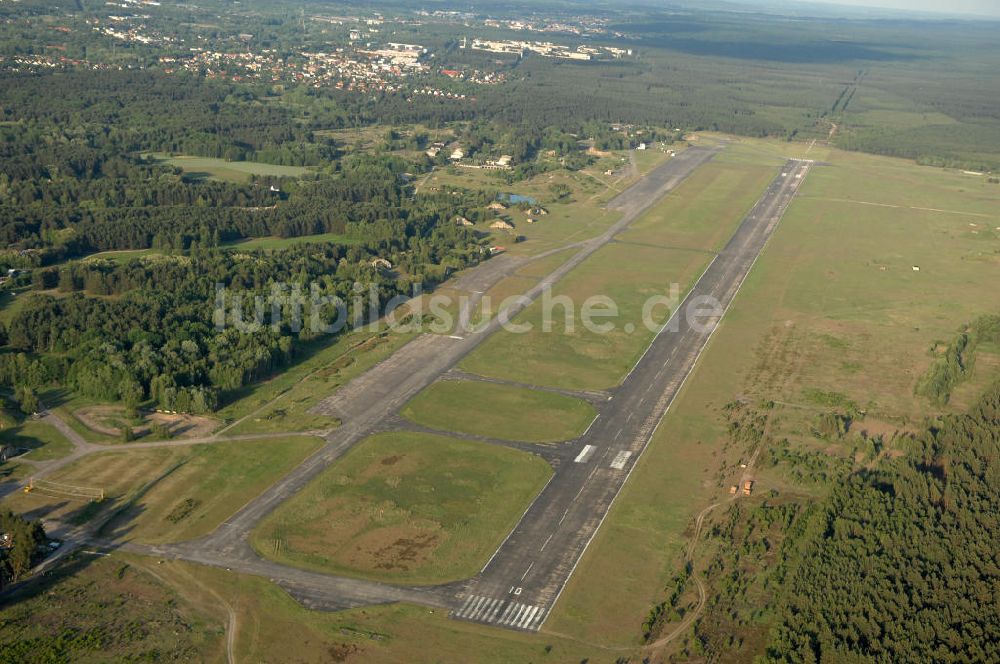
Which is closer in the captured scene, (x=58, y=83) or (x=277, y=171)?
(x=277, y=171)

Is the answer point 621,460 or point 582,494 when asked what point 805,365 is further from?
point 582,494

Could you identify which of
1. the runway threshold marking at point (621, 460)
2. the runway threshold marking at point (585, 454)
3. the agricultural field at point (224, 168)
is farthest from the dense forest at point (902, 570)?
the agricultural field at point (224, 168)

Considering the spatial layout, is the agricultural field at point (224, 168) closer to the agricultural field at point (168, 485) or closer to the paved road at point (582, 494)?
the paved road at point (582, 494)

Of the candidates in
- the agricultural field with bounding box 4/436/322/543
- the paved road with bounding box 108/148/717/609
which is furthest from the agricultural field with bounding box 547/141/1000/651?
the agricultural field with bounding box 4/436/322/543

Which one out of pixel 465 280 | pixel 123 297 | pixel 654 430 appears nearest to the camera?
pixel 654 430

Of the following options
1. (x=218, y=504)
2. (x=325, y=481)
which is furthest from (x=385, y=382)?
(x=218, y=504)

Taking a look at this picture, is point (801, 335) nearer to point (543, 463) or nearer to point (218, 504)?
point (543, 463)

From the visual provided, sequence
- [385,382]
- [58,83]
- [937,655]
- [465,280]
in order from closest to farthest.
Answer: [937,655] < [385,382] < [465,280] < [58,83]
